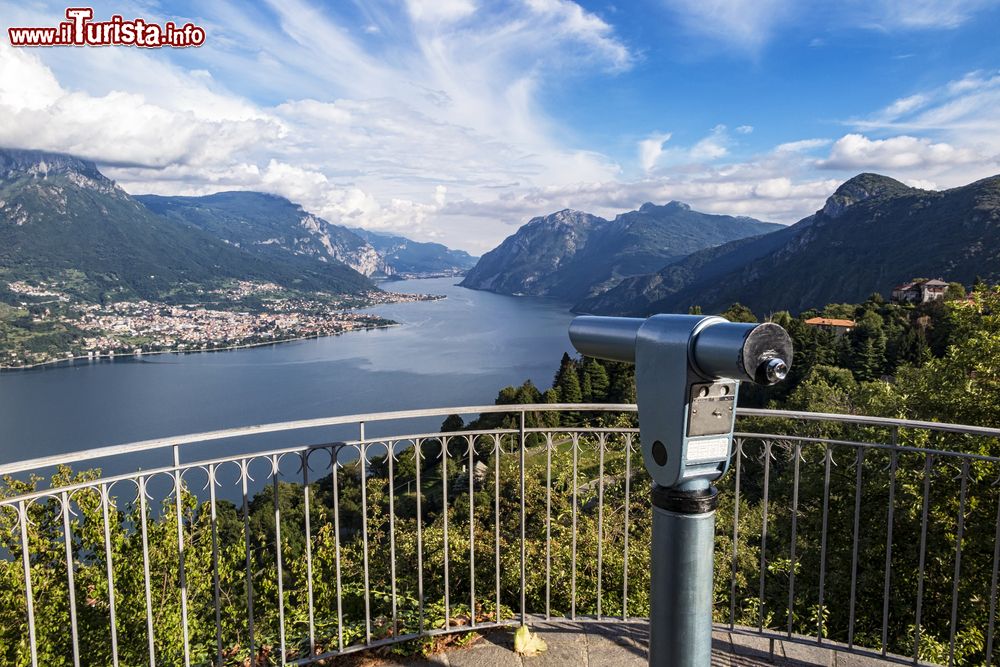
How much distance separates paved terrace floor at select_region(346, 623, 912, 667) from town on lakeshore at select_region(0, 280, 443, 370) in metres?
115

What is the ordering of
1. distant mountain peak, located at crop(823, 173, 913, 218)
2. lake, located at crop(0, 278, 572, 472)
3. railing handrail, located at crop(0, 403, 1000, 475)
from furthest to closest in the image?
distant mountain peak, located at crop(823, 173, 913, 218) < lake, located at crop(0, 278, 572, 472) < railing handrail, located at crop(0, 403, 1000, 475)

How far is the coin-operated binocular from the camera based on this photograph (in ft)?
4.44

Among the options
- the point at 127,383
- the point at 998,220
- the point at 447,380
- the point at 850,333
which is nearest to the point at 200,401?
the point at 127,383

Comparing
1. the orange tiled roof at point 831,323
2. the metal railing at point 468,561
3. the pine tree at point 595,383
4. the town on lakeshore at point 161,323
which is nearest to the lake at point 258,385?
the town on lakeshore at point 161,323

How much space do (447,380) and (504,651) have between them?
68150 millimetres

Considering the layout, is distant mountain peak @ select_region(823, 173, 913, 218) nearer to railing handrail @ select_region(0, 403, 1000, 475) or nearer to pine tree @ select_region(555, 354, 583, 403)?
pine tree @ select_region(555, 354, 583, 403)

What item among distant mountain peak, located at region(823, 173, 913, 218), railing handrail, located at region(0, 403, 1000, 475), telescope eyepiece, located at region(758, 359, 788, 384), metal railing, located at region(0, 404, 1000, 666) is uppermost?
distant mountain peak, located at region(823, 173, 913, 218)

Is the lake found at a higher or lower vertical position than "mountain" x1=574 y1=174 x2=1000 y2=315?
lower

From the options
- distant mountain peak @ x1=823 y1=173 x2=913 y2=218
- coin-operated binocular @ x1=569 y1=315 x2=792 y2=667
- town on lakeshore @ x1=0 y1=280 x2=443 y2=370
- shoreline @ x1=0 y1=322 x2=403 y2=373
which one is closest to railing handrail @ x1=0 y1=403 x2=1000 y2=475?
coin-operated binocular @ x1=569 y1=315 x2=792 y2=667

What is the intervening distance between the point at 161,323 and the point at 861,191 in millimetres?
160328

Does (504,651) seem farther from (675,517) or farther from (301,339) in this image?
(301,339)

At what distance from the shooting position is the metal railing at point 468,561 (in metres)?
2.74

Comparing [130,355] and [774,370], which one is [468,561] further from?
[130,355]

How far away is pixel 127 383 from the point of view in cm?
7781
